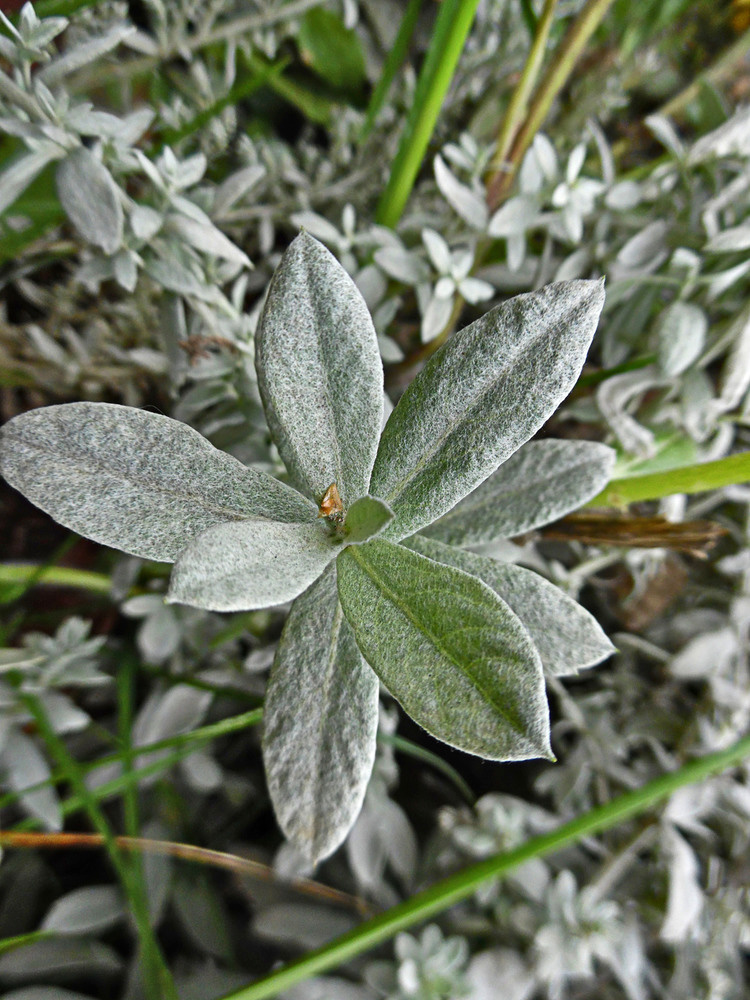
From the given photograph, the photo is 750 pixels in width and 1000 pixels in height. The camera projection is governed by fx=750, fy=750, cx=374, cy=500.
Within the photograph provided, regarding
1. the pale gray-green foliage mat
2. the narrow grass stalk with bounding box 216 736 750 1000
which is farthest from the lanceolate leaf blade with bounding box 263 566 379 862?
the narrow grass stalk with bounding box 216 736 750 1000

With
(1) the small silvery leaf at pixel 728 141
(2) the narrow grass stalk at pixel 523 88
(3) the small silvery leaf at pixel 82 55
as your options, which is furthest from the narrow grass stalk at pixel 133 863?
(1) the small silvery leaf at pixel 728 141

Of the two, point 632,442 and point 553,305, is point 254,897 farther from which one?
point 553,305

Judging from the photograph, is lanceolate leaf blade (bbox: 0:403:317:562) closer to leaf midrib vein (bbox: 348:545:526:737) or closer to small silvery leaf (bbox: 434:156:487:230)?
leaf midrib vein (bbox: 348:545:526:737)

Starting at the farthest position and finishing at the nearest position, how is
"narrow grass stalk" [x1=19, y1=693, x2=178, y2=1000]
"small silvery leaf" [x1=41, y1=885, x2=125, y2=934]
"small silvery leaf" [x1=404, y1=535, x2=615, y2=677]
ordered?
1. "small silvery leaf" [x1=41, y1=885, x2=125, y2=934]
2. "narrow grass stalk" [x1=19, y1=693, x2=178, y2=1000]
3. "small silvery leaf" [x1=404, y1=535, x2=615, y2=677]

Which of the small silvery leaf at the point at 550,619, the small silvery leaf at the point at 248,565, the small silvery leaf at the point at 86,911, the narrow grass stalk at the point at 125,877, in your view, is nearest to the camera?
the small silvery leaf at the point at 248,565

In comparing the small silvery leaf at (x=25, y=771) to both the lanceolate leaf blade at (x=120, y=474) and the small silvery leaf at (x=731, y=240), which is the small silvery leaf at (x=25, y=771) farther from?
the small silvery leaf at (x=731, y=240)

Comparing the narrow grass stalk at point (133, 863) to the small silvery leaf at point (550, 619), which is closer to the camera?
the small silvery leaf at point (550, 619)
